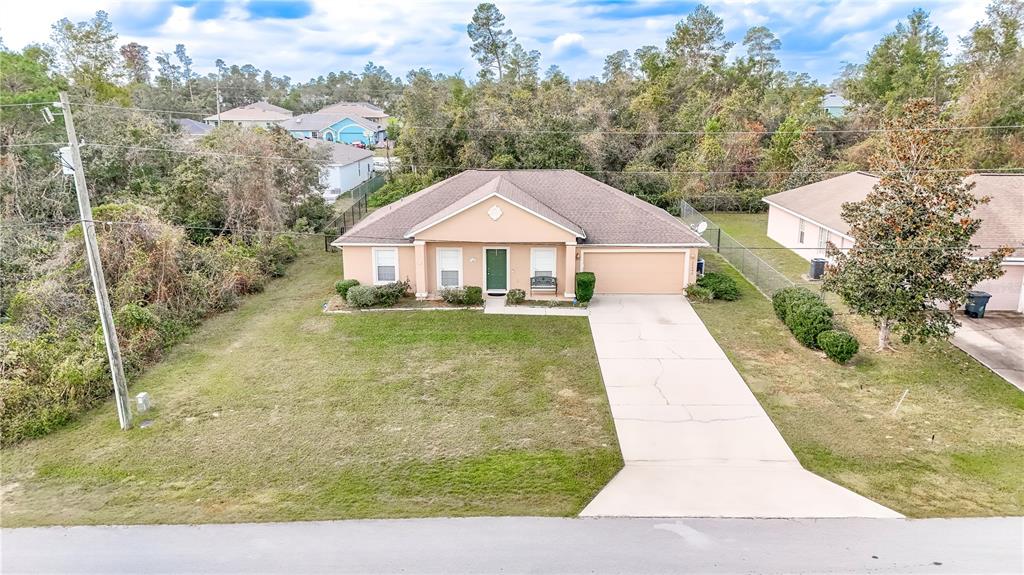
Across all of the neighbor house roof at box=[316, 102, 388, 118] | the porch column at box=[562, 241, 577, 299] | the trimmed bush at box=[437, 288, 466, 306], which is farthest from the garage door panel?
the neighbor house roof at box=[316, 102, 388, 118]

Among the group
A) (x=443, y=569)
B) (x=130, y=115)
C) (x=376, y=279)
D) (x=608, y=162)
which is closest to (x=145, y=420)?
(x=443, y=569)

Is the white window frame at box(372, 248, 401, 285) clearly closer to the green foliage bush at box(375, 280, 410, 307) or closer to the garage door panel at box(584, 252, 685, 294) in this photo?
the green foliage bush at box(375, 280, 410, 307)

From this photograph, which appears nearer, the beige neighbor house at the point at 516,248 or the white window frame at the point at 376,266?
the beige neighbor house at the point at 516,248

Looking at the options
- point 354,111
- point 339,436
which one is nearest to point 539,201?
point 339,436

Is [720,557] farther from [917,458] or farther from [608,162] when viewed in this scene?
[608,162]

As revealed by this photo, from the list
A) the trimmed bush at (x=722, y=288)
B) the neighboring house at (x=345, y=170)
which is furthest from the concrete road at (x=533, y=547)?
the neighboring house at (x=345, y=170)

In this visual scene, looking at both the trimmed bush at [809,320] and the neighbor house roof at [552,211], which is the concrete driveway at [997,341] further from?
the neighbor house roof at [552,211]

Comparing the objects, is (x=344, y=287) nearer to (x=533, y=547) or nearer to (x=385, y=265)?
(x=385, y=265)
